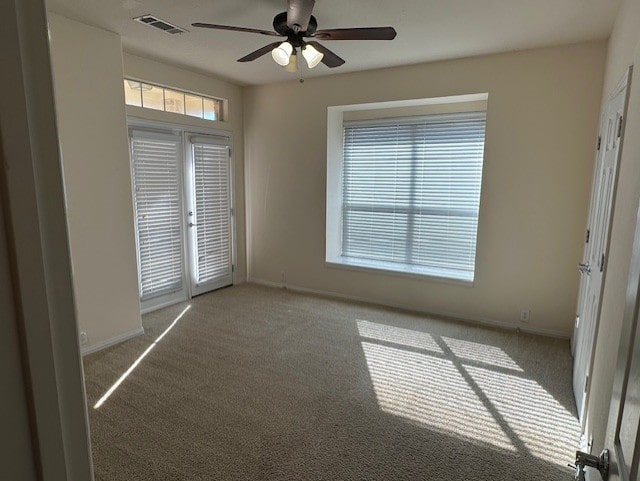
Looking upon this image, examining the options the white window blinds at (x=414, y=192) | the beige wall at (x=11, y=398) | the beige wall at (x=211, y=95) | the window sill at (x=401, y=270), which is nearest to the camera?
the beige wall at (x=11, y=398)

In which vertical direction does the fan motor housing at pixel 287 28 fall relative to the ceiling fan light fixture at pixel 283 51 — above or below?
above

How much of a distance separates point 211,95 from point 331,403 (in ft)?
13.0

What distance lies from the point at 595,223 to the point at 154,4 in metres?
3.56

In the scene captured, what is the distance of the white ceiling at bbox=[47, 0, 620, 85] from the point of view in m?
2.75

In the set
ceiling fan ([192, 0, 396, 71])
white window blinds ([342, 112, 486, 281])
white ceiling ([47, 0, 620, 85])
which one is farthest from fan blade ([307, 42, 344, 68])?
white window blinds ([342, 112, 486, 281])

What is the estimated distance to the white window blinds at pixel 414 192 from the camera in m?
4.39

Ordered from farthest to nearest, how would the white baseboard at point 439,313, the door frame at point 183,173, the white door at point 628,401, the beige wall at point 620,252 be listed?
the door frame at point 183,173 → the white baseboard at point 439,313 → the beige wall at point 620,252 → the white door at point 628,401

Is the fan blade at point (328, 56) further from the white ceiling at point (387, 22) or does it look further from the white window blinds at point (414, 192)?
the white window blinds at point (414, 192)

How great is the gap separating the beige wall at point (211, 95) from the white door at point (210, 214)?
0.16 metres

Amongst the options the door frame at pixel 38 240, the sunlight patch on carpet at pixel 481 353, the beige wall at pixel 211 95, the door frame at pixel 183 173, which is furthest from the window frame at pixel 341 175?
the door frame at pixel 38 240

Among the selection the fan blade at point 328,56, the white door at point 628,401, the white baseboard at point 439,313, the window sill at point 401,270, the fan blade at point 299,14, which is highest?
the fan blade at point 299,14

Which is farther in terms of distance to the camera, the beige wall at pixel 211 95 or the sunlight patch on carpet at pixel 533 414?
the beige wall at pixel 211 95

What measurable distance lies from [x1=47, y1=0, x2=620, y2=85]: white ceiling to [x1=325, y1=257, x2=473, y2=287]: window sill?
2.32 metres

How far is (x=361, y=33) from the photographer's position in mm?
2445
